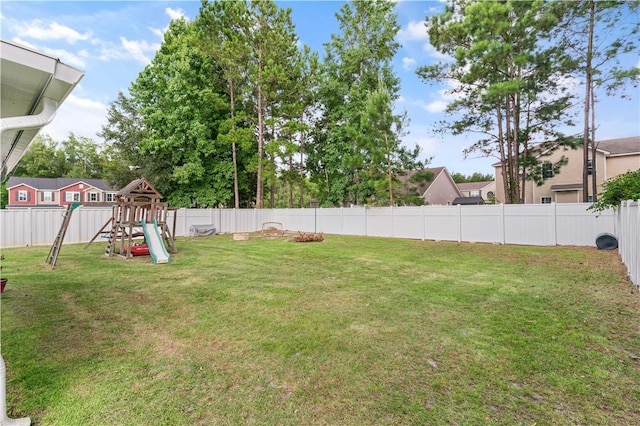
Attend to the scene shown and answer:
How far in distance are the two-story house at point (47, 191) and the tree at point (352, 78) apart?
25.2 metres

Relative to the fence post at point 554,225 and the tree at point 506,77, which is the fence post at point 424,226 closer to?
the fence post at point 554,225

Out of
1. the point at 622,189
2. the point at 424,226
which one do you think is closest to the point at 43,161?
the point at 424,226

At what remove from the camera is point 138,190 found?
9516 millimetres

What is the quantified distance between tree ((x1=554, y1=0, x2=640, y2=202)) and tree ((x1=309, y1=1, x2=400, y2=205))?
29.2 feet

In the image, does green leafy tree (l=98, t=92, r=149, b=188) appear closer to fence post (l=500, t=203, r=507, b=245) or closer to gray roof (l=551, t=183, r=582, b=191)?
fence post (l=500, t=203, r=507, b=245)

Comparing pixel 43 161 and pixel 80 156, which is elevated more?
pixel 80 156

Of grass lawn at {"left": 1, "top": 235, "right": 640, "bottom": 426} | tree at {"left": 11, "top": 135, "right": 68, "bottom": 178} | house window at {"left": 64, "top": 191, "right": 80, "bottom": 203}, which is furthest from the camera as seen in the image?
tree at {"left": 11, "top": 135, "right": 68, "bottom": 178}

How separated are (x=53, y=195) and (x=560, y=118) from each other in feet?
143

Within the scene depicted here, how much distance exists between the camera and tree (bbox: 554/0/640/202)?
11133mm

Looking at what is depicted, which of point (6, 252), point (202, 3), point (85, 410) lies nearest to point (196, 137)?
point (202, 3)

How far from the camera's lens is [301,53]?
19.6 meters

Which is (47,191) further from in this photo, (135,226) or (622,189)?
(622,189)

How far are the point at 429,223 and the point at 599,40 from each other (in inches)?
371

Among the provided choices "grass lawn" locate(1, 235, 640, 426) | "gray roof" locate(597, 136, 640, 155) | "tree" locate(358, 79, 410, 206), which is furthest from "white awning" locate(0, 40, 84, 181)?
"gray roof" locate(597, 136, 640, 155)
